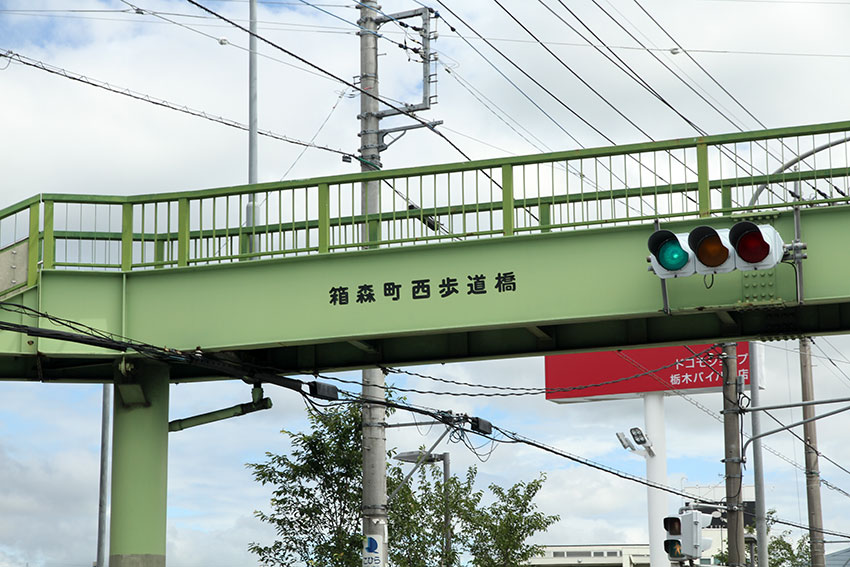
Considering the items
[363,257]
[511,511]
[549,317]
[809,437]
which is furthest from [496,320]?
[809,437]

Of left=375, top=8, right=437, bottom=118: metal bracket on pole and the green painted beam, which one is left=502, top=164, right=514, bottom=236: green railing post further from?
left=375, top=8, right=437, bottom=118: metal bracket on pole

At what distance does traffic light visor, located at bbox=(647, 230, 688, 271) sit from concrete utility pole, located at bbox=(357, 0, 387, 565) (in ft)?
23.1

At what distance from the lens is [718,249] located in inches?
558

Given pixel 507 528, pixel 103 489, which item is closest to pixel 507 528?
pixel 507 528

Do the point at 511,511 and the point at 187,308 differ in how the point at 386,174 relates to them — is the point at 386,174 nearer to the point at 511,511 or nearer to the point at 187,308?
the point at 187,308

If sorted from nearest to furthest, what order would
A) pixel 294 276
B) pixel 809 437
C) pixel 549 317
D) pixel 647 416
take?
pixel 549 317
pixel 294 276
pixel 809 437
pixel 647 416

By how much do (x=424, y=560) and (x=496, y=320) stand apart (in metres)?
16.6

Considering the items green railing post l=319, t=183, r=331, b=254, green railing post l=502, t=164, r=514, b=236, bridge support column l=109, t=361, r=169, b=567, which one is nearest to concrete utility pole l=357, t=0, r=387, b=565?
green railing post l=319, t=183, r=331, b=254

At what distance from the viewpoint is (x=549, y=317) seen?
16.1 meters

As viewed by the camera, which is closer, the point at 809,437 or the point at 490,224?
the point at 490,224

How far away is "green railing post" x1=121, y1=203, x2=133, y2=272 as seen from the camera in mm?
17766

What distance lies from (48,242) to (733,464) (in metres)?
17.3

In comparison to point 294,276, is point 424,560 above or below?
below

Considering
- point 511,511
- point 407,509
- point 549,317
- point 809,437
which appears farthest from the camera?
point 809,437
